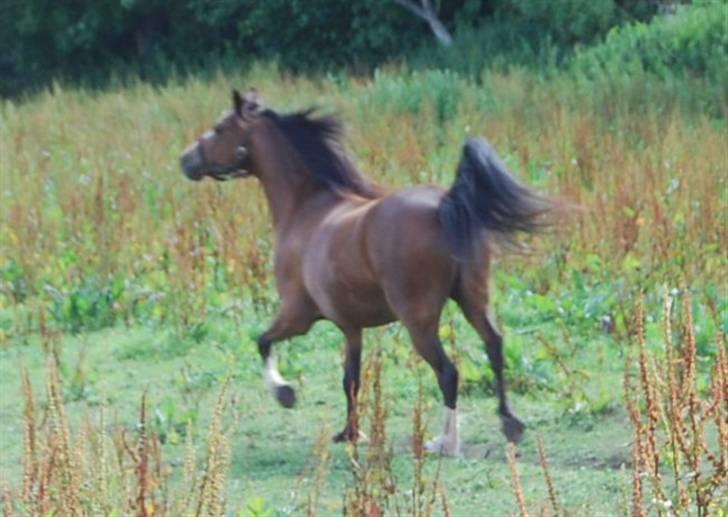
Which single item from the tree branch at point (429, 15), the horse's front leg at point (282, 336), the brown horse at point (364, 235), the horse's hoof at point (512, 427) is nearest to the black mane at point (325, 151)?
the brown horse at point (364, 235)

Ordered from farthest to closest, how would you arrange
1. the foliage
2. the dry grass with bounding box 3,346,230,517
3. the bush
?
the foliage < the bush < the dry grass with bounding box 3,346,230,517

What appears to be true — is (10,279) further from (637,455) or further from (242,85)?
(242,85)

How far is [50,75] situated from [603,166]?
84.9ft

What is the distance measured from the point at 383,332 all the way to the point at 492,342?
2.33 metres

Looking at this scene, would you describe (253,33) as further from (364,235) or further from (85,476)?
(85,476)

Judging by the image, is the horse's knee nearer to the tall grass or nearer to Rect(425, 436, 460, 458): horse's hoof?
Rect(425, 436, 460, 458): horse's hoof

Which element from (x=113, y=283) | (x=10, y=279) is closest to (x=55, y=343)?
(x=113, y=283)

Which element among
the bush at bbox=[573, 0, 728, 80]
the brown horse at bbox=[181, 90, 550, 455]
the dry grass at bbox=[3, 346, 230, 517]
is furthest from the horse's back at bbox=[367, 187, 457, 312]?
the bush at bbox=[573, 0, 728, 80]

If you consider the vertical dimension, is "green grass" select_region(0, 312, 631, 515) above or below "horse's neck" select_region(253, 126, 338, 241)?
below

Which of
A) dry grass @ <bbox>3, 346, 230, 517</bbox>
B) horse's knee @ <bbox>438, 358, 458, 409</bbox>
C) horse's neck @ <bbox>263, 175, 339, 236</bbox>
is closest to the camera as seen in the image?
dry grass @ <bbox>3, 346, 230, 517</bbox>

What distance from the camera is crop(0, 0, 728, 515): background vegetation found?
4.21 meters

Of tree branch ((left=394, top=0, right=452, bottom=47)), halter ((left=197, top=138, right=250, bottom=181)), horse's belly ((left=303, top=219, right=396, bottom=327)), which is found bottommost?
horse's belly ((left=303, top=219, right=396, bottom=327))

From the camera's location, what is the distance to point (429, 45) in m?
32.7

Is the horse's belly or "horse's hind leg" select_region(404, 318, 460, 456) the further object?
the horse's belly
